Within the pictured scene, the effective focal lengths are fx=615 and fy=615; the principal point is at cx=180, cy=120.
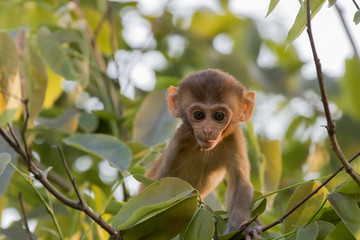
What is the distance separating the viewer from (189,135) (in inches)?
169

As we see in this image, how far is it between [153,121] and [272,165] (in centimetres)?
85

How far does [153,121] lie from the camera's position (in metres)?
4.18

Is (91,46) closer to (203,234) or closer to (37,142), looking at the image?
(37,142)

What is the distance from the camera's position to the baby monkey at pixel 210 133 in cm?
408

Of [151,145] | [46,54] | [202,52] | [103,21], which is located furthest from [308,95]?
[46,54]

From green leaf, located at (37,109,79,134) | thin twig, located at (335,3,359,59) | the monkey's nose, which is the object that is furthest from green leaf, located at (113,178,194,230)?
thin twig, located at (335,3,359,59)

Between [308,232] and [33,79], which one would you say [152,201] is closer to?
[308,232]

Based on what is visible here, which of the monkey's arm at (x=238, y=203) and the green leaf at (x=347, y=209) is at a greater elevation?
the green leaf at (x=347, y=209)

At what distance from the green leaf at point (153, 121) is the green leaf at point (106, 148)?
0.40m

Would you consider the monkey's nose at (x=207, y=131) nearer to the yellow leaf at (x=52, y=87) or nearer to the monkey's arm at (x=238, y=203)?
the monkey's arm at (x=238, y=203)

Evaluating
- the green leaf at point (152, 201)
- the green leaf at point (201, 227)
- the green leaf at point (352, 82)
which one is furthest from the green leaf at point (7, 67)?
the green leaf at point (352, 82)

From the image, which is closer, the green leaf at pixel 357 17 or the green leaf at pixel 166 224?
the green leaf at pixel 357 17

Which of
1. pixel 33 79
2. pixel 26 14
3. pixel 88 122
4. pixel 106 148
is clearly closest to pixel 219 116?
pixel 106 148

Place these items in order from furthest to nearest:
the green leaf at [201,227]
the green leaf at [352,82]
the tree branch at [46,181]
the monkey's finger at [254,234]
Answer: the green leaf at [352,82], the monkey's finger at [254,234], the green leaf at [201,227], the tree branch at [46,181]
